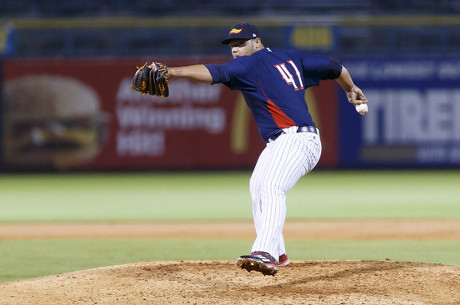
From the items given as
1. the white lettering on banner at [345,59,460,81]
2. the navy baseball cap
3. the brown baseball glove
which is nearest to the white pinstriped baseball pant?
the navy baseball cap

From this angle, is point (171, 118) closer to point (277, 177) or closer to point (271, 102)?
point (271, 102)

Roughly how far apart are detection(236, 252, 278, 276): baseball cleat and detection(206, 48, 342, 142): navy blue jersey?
2.79ft

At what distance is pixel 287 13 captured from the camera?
17875 mm

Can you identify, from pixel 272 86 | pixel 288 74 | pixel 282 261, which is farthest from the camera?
pixel 282 261

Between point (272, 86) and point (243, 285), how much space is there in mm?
1233

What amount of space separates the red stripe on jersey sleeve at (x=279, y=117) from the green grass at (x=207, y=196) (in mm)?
4664

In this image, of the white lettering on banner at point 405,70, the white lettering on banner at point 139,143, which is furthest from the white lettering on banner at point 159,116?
the white lettering on banner at point 405,70

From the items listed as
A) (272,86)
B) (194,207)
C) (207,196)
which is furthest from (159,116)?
(272,86)

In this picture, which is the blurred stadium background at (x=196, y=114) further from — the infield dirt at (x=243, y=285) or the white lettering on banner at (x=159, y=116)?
the infield dirt at (x=243, y=285)

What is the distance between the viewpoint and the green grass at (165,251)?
637 cm

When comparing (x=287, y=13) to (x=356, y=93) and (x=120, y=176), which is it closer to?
(x=120, y=176)

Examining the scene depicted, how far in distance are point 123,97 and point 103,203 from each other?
4795 mm

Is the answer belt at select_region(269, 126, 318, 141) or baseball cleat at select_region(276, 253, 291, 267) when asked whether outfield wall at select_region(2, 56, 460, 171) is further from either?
belt at select_region(269, 126, 318, 141)

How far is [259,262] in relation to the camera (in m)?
4.38
